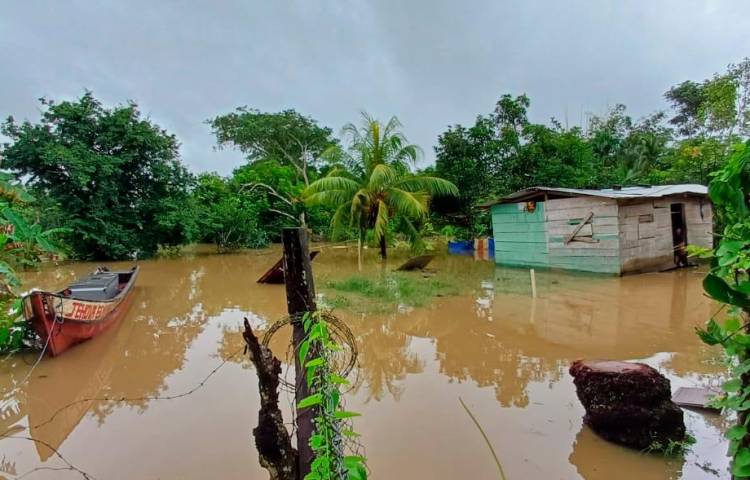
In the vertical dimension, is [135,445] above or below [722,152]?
below

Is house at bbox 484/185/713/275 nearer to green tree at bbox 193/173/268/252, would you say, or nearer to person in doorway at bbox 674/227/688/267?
person in doorway at bbox 674/227/688/267

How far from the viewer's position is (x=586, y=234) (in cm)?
1035

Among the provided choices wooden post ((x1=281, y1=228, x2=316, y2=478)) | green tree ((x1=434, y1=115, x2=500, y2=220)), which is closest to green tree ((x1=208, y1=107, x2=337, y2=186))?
green tree ((x1=434, y1=115, x2=500, y2=220))

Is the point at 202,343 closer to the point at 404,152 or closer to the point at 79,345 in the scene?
the point at 79,345

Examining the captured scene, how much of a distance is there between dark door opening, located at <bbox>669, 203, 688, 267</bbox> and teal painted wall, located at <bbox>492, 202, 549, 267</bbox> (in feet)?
11.4

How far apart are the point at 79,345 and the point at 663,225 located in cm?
1337

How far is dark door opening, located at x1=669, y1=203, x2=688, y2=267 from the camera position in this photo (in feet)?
35.8

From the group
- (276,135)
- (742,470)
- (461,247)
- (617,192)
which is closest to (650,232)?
(617,192)

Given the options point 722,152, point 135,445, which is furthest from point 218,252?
point 722,152

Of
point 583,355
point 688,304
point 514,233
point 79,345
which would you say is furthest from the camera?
point 514,233

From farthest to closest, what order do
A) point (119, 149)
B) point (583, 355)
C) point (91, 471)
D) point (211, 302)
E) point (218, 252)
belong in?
point (218, 252)
point (119, 149)
point (211, 302)
point (583, 355)
point (91, 471)

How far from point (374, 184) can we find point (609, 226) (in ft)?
22.5

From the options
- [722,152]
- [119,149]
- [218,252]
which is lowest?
[218,252]

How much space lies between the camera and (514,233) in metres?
12.7
